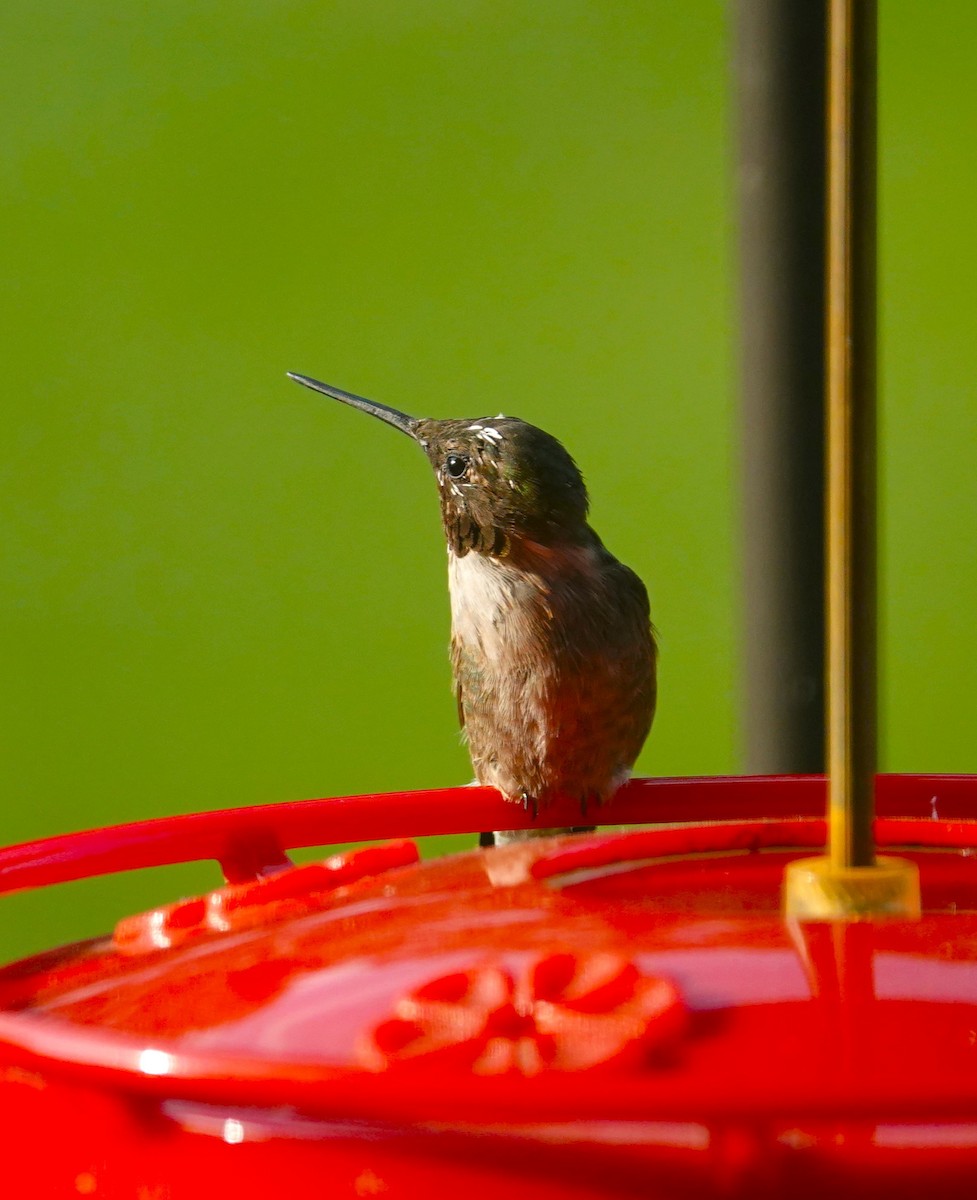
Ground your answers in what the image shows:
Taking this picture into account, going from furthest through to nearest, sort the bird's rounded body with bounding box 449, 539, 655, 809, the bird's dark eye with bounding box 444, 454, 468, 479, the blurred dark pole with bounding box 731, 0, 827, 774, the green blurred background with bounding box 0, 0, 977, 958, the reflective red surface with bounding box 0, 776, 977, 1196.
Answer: the green blurred background with bounding box 0, 0, 977, 958, the bird's dark eye with bounding box 444, 454, 468, 479, the bird's rounded body with bounding box 449, 539, 655, 809, the blurred dark pole with bounding box 731, 0, 827, 774, the reflective red surface with bounding box 0, 776, 977, 1196

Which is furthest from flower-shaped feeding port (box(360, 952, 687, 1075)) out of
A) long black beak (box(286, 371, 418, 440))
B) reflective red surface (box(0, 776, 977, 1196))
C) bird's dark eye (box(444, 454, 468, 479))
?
bird's dark eye (box(444, 454, 468, 479))

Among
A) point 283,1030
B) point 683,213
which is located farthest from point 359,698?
point 283,1030

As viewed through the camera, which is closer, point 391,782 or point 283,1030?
point 283,1030

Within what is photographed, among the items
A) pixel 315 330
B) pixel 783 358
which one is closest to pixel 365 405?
pixel 783 358

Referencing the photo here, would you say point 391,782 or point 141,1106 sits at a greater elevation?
point 391,782

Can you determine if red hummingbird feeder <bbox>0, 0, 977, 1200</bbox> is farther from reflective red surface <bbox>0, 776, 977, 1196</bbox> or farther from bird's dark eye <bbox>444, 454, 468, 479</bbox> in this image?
bird's dark eye <bbox>444, 454, 468, 479</bbox>

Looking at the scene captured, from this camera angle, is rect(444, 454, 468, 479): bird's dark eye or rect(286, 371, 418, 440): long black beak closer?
rect(286, 371, 418, 440): long black beak

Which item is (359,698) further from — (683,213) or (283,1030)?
(283,1030)
